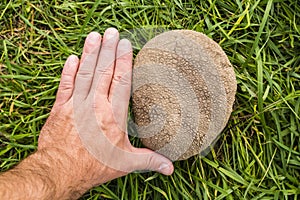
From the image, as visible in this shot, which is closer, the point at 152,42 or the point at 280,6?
the point at 152,42

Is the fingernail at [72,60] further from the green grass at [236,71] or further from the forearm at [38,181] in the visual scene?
the forearm at [38,181]

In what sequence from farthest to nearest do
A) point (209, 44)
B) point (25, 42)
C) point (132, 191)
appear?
point (25, 42), point (132, 191), point (209, 44)

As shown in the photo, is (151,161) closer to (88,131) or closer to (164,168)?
(164,168)

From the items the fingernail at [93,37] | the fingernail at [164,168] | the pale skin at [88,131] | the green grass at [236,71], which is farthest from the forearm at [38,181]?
the fingernail at [93,37]

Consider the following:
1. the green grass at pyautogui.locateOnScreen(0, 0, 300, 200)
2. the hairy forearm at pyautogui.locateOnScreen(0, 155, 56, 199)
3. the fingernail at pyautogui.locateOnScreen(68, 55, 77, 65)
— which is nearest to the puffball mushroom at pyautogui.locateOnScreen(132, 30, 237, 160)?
the green grass at pyautogui.locateOnScreen(0, 0, 300, 200)

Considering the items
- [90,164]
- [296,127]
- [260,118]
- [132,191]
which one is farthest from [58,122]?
[296,127]

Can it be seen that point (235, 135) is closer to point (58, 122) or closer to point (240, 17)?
point (240, 17)

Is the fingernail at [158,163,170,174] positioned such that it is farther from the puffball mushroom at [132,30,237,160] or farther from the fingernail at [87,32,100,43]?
the fingernail at [87,32,100,43]
